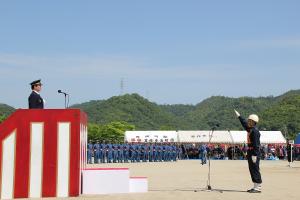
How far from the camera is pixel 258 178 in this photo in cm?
1208

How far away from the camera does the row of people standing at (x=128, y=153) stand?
3569cm

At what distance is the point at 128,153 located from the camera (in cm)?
3797

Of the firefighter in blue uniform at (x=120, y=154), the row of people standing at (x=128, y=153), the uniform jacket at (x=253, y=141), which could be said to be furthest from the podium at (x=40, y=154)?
the firefighter in blue uniform at (x=120, y=154)

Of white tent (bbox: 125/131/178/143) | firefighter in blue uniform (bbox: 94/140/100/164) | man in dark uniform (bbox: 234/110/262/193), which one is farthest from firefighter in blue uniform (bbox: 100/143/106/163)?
man in dark uniform (bbox: 234/110/262/193)

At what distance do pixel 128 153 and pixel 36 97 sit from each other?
26934 millimetres

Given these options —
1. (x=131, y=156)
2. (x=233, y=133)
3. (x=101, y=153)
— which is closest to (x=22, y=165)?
(x=101, y=153)

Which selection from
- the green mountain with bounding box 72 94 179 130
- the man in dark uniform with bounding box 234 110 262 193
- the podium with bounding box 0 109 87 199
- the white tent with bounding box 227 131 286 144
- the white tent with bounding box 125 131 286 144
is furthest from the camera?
the green mountain with bounding box 72 94 179 130

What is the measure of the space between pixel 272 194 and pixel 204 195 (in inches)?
62.7

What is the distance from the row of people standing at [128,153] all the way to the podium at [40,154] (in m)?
24.2

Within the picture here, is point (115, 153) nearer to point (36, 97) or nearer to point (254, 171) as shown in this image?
point (254, 171)

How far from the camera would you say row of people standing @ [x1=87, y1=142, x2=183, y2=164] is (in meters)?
35.7

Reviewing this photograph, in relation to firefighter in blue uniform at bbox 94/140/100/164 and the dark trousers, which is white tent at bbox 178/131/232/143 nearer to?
firefighter in blue uniform at bbox 94/140/100/164

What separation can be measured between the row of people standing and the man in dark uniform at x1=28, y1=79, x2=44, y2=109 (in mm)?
23717

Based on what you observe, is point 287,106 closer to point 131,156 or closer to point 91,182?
point 131,156
